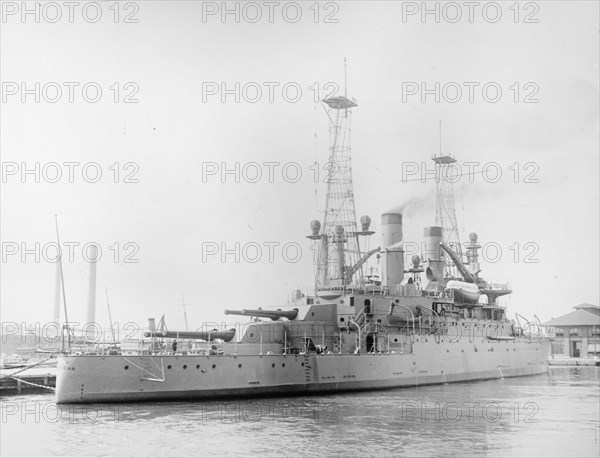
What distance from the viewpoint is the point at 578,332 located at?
2687 inches

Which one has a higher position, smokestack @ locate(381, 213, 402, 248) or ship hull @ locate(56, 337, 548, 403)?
smokestack @ locate(381, 213, 402, 248)

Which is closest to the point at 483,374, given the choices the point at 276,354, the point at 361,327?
the point at 361,327

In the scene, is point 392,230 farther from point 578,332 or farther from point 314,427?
point 578,332

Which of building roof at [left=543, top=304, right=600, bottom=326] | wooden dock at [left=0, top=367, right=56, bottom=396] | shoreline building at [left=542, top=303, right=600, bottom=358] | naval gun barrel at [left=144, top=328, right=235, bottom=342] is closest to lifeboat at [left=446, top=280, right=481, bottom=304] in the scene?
naval gun barrel at [left=144, top=328, right=235, bottom=342]

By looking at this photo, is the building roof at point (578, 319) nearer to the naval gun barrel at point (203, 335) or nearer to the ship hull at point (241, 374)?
the ship hull at point (241, 374)

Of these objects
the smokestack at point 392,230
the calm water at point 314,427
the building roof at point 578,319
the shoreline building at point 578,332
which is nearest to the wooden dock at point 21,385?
the calm water at point 314,427

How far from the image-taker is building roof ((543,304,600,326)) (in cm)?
6688

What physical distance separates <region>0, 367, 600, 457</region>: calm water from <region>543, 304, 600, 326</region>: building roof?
144 ft

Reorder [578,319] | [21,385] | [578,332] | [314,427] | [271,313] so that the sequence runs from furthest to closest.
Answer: [578,332]
[578,319]
[21,385]
[271,313]
[314,427]

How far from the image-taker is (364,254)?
3441 cm

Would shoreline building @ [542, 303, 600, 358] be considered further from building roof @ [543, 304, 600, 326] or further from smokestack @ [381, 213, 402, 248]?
smokestack @ [381, 213, 402, 248]

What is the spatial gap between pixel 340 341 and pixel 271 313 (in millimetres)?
3061

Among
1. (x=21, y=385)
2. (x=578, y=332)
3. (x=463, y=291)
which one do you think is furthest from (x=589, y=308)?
(x=21, y=385)

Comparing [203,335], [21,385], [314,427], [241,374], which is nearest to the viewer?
[314,427]
